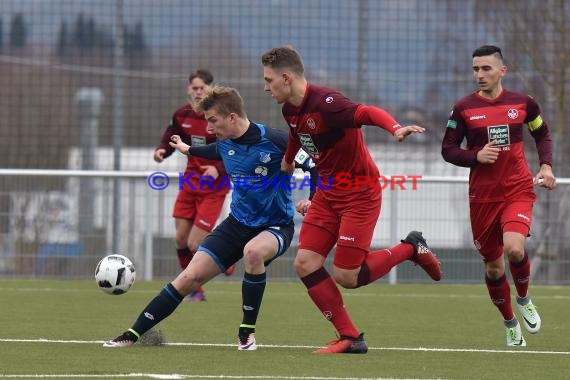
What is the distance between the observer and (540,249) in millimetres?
15195

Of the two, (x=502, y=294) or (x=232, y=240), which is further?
(x=502, y=294)

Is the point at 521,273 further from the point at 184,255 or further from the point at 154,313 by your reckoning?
the point at 184,255

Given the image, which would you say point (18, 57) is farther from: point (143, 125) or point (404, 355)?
point (404, 355)

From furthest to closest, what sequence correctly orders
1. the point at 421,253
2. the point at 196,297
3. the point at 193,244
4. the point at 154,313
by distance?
the point at 196,297 → the point at 193,244 → the point at 421,253 → the point at 154,313

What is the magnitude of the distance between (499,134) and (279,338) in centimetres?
198

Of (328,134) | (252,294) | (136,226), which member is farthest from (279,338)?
(136,226)

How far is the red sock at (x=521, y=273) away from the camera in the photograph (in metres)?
8.24

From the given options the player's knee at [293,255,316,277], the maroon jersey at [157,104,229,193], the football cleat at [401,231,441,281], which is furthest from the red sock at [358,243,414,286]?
the maroon jersey at [157,104,229,193]

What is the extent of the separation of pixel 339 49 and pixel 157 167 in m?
4.09

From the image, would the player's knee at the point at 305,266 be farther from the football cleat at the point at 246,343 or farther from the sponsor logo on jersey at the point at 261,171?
the sponsor logo on jersey at the point at 261,171

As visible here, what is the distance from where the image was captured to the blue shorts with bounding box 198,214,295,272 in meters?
7.68

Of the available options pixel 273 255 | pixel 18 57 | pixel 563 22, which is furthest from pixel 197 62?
pixel 273 255

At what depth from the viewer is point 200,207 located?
11.9 m

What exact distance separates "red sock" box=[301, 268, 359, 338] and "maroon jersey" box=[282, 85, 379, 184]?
58 centimetres
